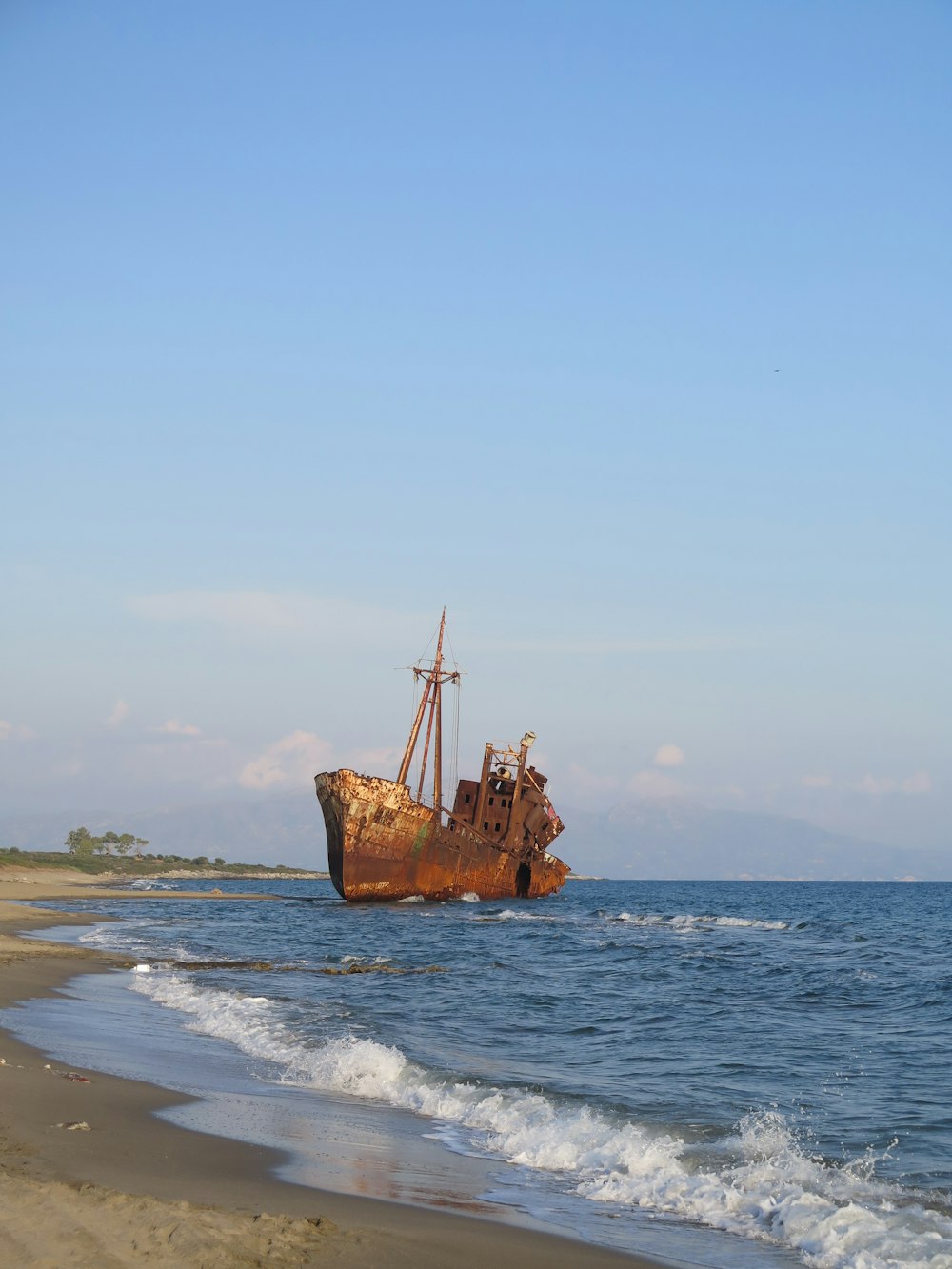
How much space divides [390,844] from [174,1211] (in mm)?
47363

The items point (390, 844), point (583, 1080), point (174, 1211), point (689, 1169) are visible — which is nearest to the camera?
point (174, 1211)

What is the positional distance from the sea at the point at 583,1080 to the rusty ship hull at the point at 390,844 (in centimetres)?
2018

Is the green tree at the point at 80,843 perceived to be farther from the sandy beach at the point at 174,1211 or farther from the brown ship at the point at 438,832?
the sandy beach at the point at 174,1211

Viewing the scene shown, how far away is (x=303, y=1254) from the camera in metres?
7.23

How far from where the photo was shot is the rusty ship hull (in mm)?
52844

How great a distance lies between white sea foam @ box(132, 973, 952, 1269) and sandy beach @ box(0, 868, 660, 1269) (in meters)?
1.75

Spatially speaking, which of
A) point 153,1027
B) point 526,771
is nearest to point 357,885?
point 526,771

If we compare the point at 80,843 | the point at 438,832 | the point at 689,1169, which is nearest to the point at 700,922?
the point at 438,832

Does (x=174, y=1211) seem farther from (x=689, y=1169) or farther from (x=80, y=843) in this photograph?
(x=80, y=843)

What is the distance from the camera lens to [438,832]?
5647cm

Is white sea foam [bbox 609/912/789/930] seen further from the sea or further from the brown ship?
the sea

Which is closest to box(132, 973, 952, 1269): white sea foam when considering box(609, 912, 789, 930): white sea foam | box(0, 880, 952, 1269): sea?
box(0, 880, 952, 1269): sea

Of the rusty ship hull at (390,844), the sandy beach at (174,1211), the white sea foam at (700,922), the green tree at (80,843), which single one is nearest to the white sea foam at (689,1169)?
the sandy beach at (174,1211)

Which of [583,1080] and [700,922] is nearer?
[583,1080]
